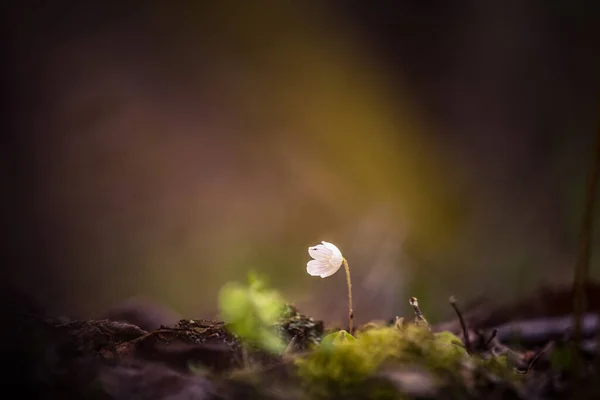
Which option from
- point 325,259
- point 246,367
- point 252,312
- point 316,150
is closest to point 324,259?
point 325,259

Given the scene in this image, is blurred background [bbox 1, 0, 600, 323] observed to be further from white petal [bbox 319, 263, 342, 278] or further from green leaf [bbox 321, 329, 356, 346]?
green leaf [bbox 321, 329, 356, 346]

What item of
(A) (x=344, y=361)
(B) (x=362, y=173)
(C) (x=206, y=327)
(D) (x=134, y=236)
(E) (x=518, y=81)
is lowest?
(A) (x=344, y=361)

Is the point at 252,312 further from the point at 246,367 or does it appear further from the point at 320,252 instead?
the point at 320,252

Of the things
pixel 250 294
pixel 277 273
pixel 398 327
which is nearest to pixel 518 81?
pixel 277 273

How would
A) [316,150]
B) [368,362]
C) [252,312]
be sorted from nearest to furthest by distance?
[368,362]
[252,312]
[316,150]

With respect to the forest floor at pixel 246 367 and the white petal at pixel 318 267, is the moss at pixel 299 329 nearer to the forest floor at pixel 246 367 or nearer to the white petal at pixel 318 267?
the forest floor at pixel 246 367

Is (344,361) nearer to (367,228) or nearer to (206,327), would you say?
(206,327)

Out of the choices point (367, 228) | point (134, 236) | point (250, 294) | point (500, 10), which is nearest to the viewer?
point (250, 294)
